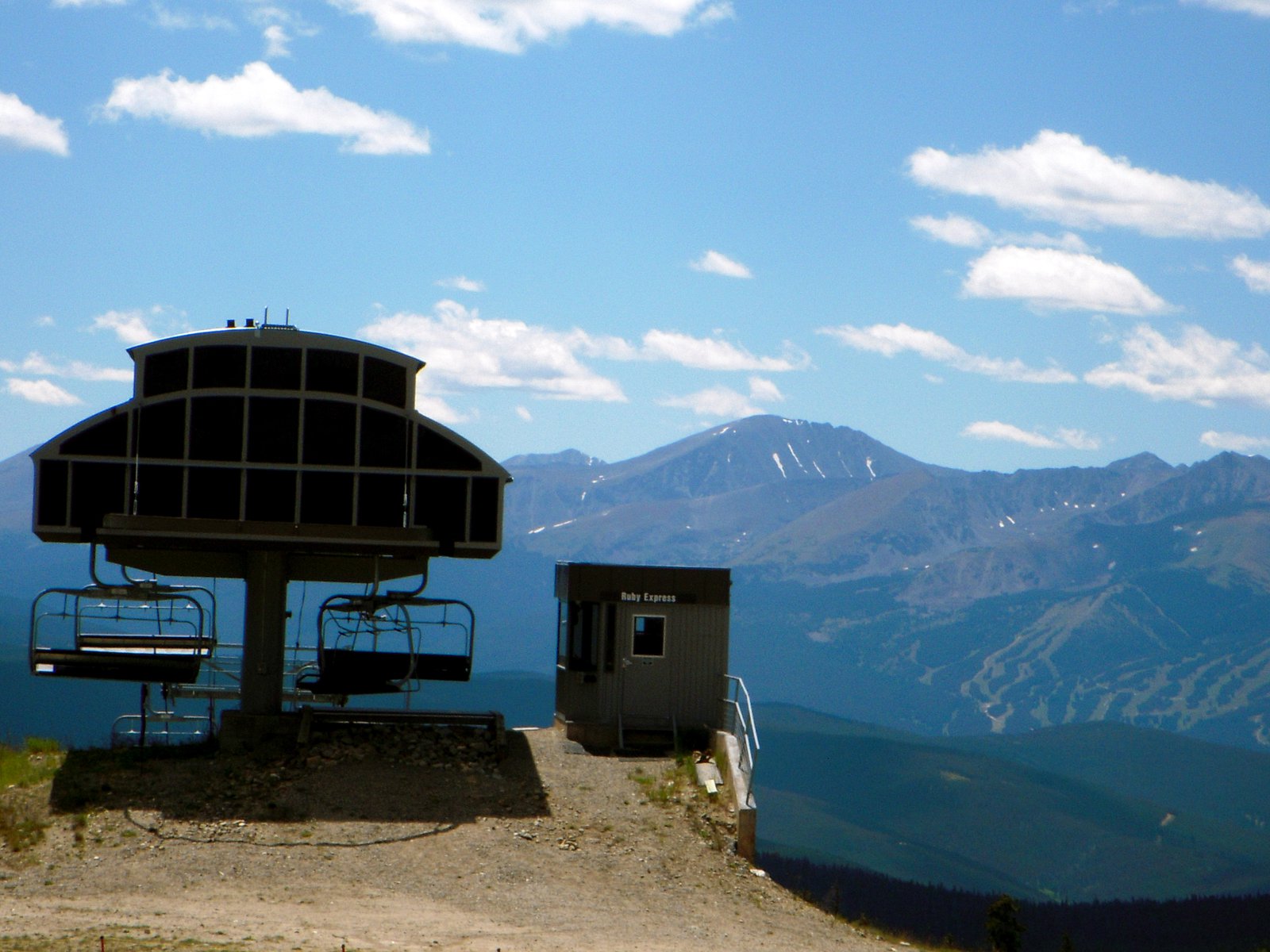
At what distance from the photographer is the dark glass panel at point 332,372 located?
87.7 ft

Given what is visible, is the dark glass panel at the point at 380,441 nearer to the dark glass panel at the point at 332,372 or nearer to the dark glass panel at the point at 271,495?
the dark glass panel at the point at 332,372

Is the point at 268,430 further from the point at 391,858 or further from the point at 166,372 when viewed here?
the point at 391,858

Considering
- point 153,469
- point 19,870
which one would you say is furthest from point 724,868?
point 153,469

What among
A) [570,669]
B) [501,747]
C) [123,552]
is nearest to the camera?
[501,747]

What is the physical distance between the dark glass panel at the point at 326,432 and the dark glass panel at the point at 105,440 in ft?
10.1

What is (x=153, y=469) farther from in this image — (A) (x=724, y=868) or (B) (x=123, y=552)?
(A) (x=724, y=868)

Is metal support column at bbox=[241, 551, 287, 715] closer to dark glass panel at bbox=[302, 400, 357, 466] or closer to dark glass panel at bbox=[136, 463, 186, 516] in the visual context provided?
dark glass panel at bbox=[136, 463, 186, 516]

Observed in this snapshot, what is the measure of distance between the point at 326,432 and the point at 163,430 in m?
2.80

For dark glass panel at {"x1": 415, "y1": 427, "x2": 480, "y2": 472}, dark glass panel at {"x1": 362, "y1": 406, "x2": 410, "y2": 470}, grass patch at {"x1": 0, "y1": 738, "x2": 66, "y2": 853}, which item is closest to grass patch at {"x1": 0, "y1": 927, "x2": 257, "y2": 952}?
grass patch at {"x1": 0, "y1": 738, "x2": 66, "y2": 853}

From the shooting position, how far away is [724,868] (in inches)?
887

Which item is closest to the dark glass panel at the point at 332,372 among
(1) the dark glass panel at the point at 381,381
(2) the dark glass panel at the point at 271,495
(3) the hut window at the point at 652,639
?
(1) the dark glass panel at the point at 381,381

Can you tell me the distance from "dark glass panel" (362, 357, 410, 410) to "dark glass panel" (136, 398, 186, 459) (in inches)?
125

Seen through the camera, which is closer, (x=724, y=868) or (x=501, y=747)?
(x=724, y=868)

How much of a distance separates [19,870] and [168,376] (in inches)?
366
